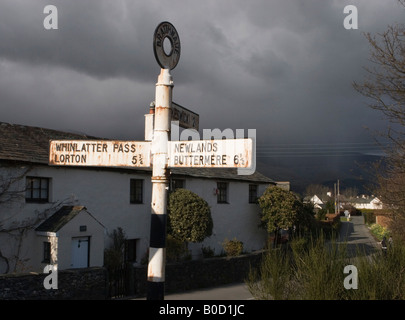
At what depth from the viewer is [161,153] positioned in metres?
4.22

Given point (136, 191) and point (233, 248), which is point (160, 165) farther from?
point (233, 248)

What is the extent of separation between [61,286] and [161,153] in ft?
30.9

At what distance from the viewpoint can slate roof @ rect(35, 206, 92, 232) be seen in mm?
14153

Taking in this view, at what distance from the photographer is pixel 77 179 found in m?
16.0

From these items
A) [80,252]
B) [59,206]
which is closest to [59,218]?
[59,206]

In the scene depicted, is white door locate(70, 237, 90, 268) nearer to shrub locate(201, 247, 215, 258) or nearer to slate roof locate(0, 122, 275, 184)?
slate roof locate(0, 122, 275, 184)

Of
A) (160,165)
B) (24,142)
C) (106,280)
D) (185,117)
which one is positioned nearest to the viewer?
(160,165)

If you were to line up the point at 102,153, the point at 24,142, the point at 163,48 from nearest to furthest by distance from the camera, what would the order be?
1. the point at 163,48
2. the point at 102,153
3. the point at 24,142

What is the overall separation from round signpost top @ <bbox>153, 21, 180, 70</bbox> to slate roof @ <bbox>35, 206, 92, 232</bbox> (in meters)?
10.9

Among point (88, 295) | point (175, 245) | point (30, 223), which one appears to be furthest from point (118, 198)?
point (88, 295)

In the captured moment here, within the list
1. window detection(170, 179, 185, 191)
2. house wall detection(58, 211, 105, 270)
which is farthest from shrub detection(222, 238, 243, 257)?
house wall detection(58, 211, 105, 270)

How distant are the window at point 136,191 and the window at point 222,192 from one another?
618 cm

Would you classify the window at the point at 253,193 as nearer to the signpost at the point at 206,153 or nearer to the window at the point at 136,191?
the window at the point at 136,191
